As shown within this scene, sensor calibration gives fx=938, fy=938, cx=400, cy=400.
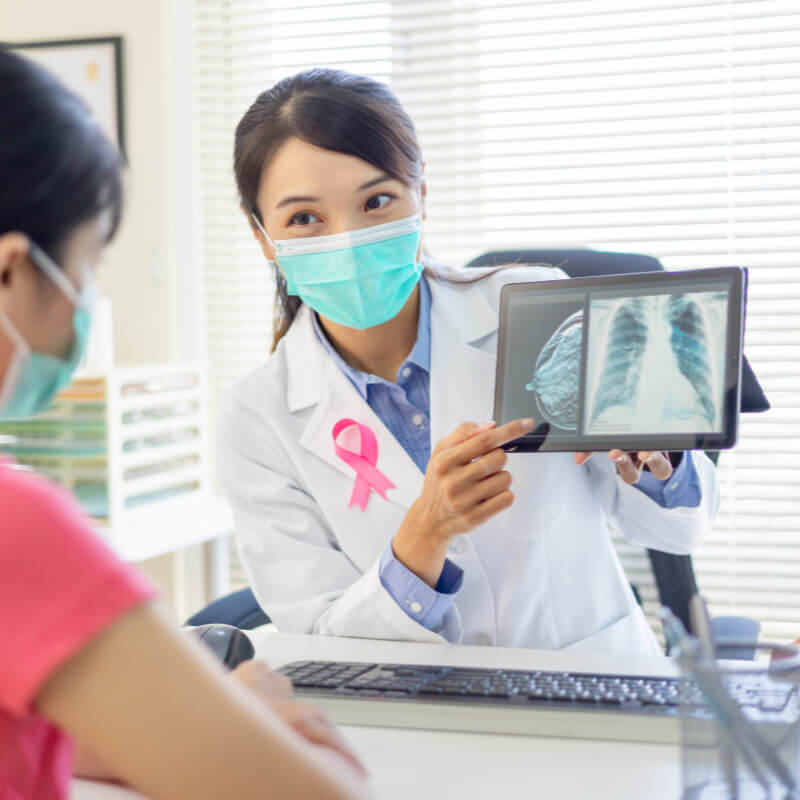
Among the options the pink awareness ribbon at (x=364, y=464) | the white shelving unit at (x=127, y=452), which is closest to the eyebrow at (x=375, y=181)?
the pink awareness ribbon at (x=364, y=464)

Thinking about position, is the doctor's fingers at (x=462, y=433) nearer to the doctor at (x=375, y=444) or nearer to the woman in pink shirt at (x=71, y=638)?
the doctor at (x=375, y=444)

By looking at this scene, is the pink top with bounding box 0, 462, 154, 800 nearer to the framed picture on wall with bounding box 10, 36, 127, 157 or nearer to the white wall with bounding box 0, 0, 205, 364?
the white wall with bounding box 0, 0, 205, 364

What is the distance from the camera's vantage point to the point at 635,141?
91.7 inches

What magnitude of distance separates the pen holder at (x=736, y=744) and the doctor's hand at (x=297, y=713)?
0.75ft

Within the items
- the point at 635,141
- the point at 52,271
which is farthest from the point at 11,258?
the point at 635,141

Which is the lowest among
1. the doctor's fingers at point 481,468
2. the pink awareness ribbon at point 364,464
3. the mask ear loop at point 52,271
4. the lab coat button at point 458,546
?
the lab coat button at point 458,546

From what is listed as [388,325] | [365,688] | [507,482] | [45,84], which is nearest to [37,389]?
[45,84]

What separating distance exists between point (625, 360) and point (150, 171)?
1881 millimetres

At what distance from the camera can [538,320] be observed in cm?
114

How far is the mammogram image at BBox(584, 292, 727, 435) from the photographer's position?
1020 millimetres

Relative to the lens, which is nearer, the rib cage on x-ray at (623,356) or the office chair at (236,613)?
the rib cage on x-ray at (623,356)

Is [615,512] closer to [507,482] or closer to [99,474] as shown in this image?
[507,482]

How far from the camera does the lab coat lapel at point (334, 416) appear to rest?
131 cm

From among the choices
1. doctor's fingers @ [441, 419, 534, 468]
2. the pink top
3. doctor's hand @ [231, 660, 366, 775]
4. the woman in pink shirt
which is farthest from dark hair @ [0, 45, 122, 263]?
doctor's fingers @ [441, 419, 534, 468]
